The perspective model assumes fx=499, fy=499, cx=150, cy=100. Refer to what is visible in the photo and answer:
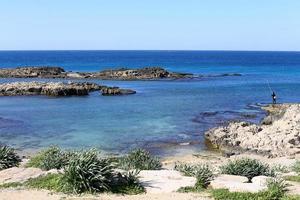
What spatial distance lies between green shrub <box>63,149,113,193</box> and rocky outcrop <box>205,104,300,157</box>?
51.5 ft

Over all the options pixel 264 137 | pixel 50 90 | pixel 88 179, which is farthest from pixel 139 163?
pixel 50 90

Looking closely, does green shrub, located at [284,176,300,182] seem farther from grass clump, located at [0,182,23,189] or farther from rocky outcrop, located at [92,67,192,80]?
rocky outcrop, located at [92,67,192,80]

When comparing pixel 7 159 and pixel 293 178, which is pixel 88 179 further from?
pixel 293 178

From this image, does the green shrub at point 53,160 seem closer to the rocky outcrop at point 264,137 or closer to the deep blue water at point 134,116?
the deep blue water at point 134,116

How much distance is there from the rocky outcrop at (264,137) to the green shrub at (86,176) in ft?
51.5

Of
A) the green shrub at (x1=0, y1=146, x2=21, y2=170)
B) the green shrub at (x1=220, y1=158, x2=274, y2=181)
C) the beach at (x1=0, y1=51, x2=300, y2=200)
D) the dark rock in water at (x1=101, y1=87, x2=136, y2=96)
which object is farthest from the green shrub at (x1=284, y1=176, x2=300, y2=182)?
the dark rock in water at (x1=101, y1=87, x2=136, y2=96)

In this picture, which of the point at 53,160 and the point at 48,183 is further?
the point at 53,160

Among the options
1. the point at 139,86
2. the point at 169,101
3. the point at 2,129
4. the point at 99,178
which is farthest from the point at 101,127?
the point at 139,86

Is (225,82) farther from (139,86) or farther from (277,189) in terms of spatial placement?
(277,189)

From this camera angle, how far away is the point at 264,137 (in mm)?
30422

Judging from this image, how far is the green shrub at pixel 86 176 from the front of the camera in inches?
563

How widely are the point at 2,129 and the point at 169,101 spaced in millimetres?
22094

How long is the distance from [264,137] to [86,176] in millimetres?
18189


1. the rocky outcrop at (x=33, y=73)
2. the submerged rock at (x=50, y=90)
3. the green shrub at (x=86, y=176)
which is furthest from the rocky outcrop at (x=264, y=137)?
the rocky outcrop at (x=33, y=73)
